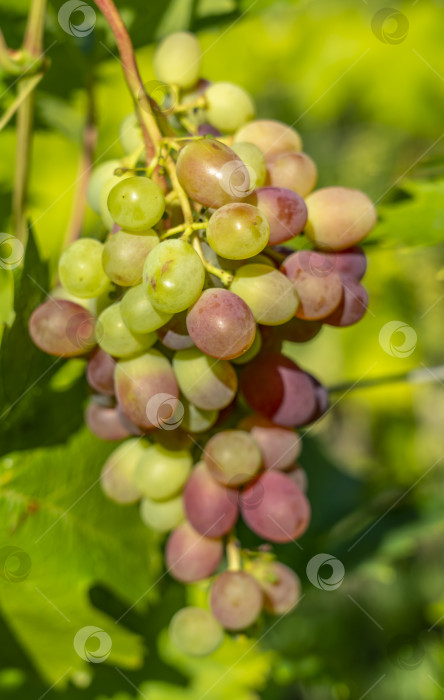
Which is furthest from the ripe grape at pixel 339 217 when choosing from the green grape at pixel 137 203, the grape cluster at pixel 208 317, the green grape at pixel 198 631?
the green grape at pixel 198 631

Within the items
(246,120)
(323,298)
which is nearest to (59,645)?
(323,298)

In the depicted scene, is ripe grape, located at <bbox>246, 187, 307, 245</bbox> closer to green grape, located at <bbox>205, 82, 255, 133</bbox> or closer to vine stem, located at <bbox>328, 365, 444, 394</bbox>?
green grape, located at <bbox>205, 82, 255, 133</bbox>

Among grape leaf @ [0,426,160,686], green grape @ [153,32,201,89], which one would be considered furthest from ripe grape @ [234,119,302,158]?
grape leaf @ [0,426,160,686]

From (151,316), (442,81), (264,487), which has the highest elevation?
(442,81)

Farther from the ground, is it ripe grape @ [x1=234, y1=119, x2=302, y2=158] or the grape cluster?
ripe grape @ [x1=234, y1=119, x2=302, y2=158]

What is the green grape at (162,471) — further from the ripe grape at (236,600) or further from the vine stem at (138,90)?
the vine stem at (138,90)

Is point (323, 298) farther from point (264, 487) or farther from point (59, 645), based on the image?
point (59, 645)
